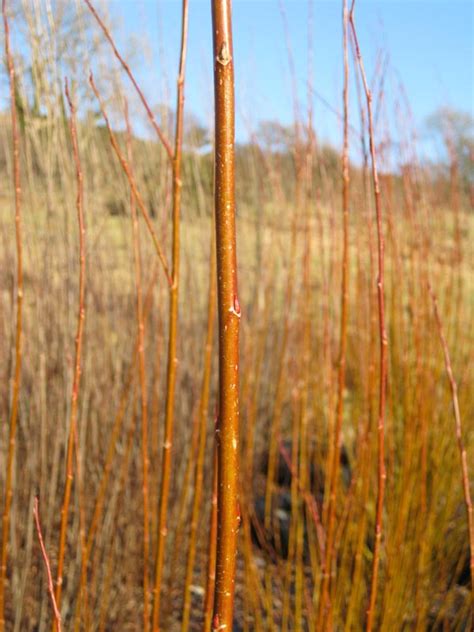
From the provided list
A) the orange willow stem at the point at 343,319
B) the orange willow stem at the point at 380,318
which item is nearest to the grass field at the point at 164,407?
the orange willow stem at the point at 343,319

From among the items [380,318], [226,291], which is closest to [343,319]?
[380,318]

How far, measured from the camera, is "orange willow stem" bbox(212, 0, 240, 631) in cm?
39

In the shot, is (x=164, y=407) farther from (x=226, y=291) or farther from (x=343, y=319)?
(x=226, y=291)

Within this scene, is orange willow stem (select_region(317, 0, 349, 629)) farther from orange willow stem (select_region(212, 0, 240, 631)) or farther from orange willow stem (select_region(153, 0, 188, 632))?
orange willow stem (select_region(212, 0, 240, 631))

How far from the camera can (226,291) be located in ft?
1.31

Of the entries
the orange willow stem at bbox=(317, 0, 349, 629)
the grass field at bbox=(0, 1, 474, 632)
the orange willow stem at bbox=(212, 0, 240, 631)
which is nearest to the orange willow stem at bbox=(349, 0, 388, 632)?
the orange willow stem at bbox=(317, 0, 349, 629)

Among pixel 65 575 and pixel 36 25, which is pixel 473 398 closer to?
pixel 65 575

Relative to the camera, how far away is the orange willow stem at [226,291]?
15.4 inches

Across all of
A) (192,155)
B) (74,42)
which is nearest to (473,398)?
(192,155)

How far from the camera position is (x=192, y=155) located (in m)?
2.47

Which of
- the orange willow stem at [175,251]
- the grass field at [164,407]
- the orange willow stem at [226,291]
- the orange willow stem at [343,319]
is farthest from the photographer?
the grass field at [164,407]

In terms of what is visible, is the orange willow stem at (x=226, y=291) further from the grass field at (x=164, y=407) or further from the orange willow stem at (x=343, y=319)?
the grass field at (x=164, y=407)

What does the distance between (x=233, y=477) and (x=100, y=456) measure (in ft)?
5.37

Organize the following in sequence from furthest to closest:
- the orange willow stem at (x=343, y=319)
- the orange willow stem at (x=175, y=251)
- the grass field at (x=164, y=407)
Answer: the grass field at (x=164, y=407) → the orange willow stem at (x=343, y=319) → the orange willow stem at (x=175, y=251)
